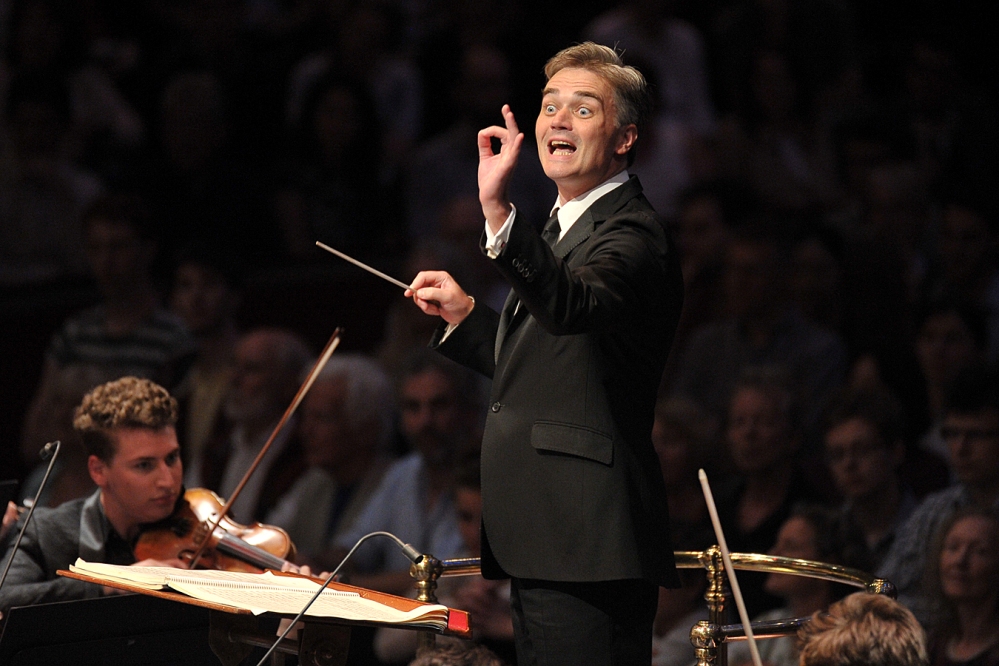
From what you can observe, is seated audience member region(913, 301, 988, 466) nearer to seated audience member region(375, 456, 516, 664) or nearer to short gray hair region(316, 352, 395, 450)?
seated audience member region(375, 456, 516, 664)

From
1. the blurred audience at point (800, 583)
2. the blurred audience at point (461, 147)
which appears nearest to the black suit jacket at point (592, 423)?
the blurred audience at point (800, 583)

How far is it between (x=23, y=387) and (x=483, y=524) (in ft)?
15.1

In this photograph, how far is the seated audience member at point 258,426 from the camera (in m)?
5.84

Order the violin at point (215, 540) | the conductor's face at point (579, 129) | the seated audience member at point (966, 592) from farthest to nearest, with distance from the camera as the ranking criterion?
the seated audience member at point (966, 592) → the violin at point (215, 540) → the conductor's face at point (579, 129)

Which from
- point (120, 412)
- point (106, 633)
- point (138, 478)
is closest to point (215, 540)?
point (138, 478)

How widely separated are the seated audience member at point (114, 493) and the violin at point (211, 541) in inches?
1.3

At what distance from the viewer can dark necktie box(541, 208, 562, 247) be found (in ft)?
8.87

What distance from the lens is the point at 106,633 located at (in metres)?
2.73

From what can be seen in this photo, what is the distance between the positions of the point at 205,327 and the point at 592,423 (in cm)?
405

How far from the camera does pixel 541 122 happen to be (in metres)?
2.63

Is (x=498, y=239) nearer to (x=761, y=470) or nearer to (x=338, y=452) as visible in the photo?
(x=761, y=470)

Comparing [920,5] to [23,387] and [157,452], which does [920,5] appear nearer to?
[23,387]

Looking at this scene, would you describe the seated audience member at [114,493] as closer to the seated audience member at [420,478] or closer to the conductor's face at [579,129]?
the conductor's face at [579,129]

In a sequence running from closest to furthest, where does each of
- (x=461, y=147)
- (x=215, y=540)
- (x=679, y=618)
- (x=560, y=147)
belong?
(x=560, y=147) → (x=215, y=540) → (x=679, y=618) → (x=461, y=147)
